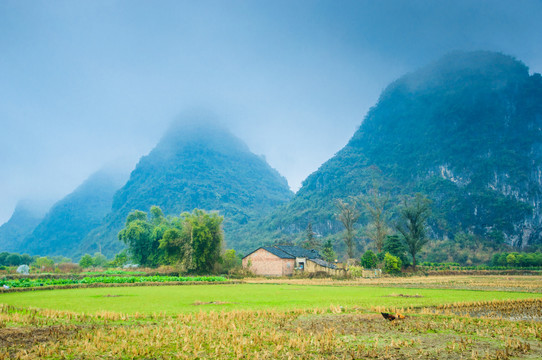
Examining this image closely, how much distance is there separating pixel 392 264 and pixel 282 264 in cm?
1704

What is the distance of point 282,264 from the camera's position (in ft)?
175

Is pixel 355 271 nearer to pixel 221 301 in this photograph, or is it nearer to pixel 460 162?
pixel 221 301

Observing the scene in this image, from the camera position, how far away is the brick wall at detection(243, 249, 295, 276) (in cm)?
5338

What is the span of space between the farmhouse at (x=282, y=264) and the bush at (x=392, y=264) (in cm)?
764

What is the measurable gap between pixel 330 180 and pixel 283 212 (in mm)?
27249

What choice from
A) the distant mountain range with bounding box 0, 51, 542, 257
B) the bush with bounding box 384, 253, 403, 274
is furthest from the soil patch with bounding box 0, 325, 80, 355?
→ the distant mountain range with bounding box 0, 51, 542, 257

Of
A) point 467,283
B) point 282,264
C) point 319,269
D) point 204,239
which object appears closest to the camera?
point 467,283

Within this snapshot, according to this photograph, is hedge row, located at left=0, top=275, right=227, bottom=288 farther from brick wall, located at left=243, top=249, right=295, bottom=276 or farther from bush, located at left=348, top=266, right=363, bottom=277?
bush, located at left=348, top=266, right=363, bottom=277

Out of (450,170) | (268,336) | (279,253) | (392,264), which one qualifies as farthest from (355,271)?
(450,170)

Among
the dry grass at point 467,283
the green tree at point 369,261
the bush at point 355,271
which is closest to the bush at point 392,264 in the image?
the green tree at point 369,261

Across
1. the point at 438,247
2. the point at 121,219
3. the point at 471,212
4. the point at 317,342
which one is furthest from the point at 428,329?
the point at 121,219

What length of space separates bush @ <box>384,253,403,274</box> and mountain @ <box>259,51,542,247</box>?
53.3 meters

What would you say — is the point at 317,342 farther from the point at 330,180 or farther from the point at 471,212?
the point at 330,180

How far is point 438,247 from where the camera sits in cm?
8888
